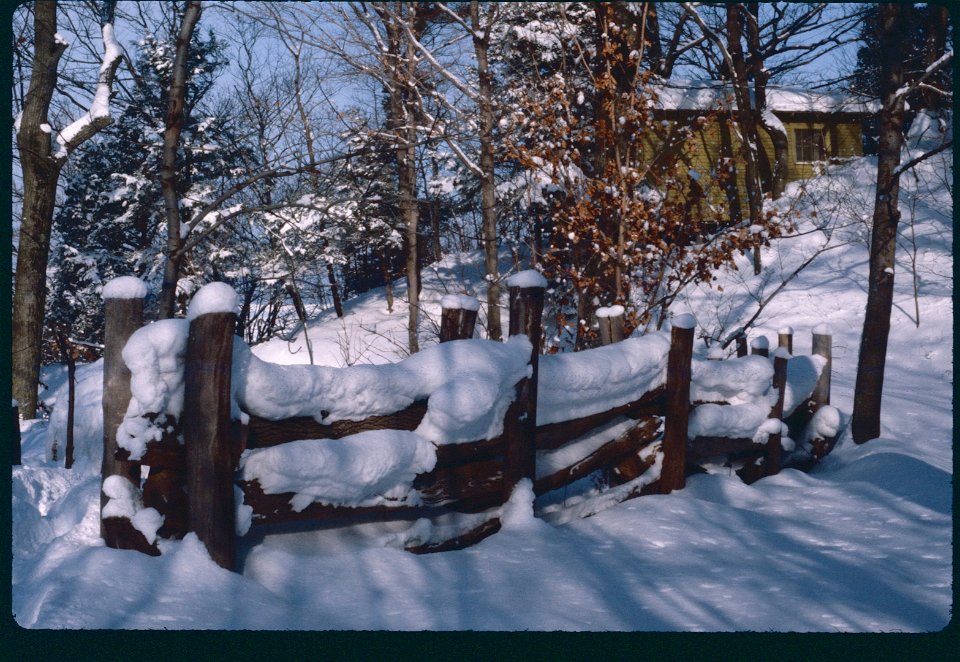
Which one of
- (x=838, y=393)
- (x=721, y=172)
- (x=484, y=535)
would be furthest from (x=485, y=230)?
(x=484, y=535)

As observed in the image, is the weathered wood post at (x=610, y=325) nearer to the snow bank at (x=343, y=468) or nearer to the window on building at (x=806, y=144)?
the snow bank at (x=343, y=468)

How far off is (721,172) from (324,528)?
21.1 ft

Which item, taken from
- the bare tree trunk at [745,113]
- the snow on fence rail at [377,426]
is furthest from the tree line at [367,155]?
the bare tree trunk at [745,113]

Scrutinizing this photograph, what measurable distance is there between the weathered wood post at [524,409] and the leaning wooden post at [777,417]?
2956 millimetres

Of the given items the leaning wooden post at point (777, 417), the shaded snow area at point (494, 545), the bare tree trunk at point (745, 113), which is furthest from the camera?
the bare tree trunk at point (745, 113)

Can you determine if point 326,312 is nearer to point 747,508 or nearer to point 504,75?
point 504,75

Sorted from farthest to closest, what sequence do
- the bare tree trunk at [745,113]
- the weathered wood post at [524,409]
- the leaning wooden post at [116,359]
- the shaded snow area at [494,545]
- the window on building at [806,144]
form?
the window on building at [806,144], the bare tree trunk at [745,113], the weathered wood post at [524,409], the leaning wooden post at [116,359], the shaded snow area at [494,545]

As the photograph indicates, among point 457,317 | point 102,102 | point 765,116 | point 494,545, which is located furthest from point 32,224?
point 765,116

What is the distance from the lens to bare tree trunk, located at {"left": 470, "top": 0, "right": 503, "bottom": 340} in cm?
922

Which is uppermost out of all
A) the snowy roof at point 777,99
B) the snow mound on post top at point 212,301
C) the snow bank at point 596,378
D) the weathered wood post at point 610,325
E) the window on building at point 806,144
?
the snowy roof at point 777,99

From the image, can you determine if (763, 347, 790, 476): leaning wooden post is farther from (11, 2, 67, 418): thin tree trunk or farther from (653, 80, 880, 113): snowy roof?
(653, 80, 880, 113): snowy roof

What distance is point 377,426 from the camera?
3.44 metres

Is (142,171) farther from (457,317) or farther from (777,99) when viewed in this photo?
(777,99)

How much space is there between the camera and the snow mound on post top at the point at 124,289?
3004mm
